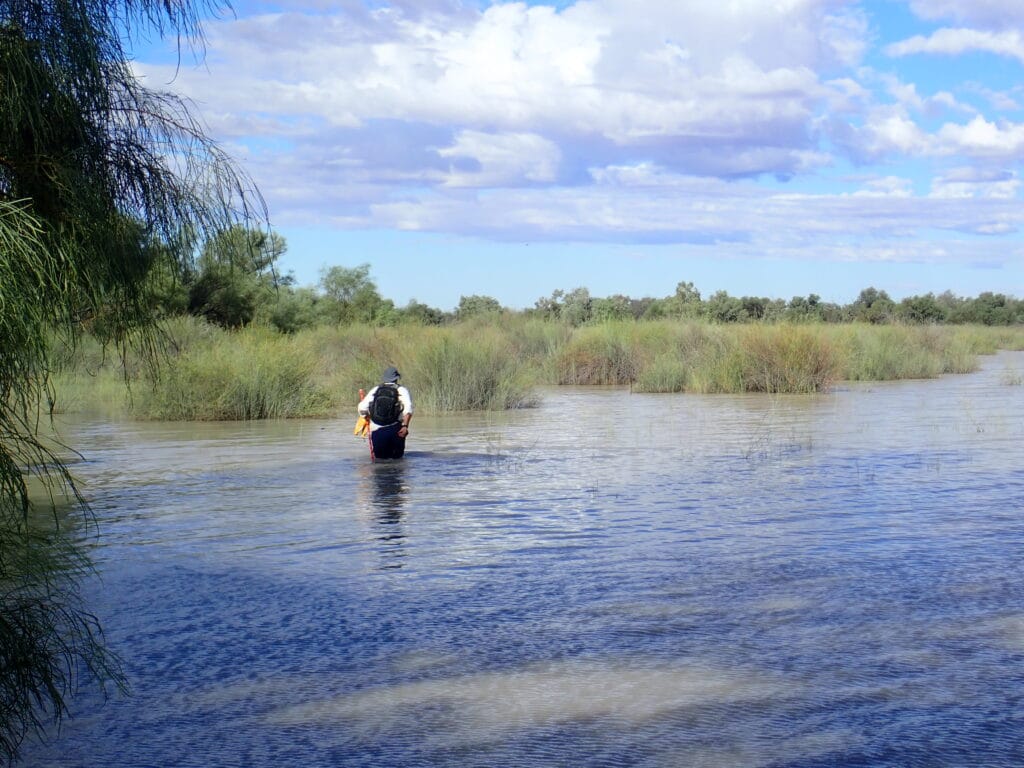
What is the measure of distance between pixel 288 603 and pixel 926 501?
7.62 m

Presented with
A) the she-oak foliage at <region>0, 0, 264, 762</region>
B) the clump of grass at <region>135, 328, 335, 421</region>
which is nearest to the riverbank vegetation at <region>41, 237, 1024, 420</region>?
the clump of grass at <region>135, 328, 335, 421</region>

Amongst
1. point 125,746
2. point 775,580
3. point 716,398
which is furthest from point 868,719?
point 716,398

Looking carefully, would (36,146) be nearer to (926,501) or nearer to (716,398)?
(926,501)

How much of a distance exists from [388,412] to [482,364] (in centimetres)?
1049

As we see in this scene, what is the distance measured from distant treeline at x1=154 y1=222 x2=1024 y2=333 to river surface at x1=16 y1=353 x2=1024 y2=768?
2365 mm

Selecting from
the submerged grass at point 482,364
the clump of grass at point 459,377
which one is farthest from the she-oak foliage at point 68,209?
the clump of grass at point 459,377

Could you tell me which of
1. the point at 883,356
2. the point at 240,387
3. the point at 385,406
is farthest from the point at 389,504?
the point at 883,356

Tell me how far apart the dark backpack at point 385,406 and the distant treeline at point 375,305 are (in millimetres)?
2264

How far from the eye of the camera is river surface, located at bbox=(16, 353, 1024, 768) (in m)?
6.25

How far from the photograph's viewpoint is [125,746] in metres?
6.20

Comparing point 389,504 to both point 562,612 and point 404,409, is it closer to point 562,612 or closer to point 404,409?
point 404,409

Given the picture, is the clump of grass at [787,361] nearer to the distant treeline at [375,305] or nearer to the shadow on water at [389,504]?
the distant treeline at [375,305]

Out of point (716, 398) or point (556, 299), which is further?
point (556, 299)

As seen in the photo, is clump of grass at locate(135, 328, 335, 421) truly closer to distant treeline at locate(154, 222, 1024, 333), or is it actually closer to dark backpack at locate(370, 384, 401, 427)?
distant treeline at locate(154, 222, 1024, 333)
